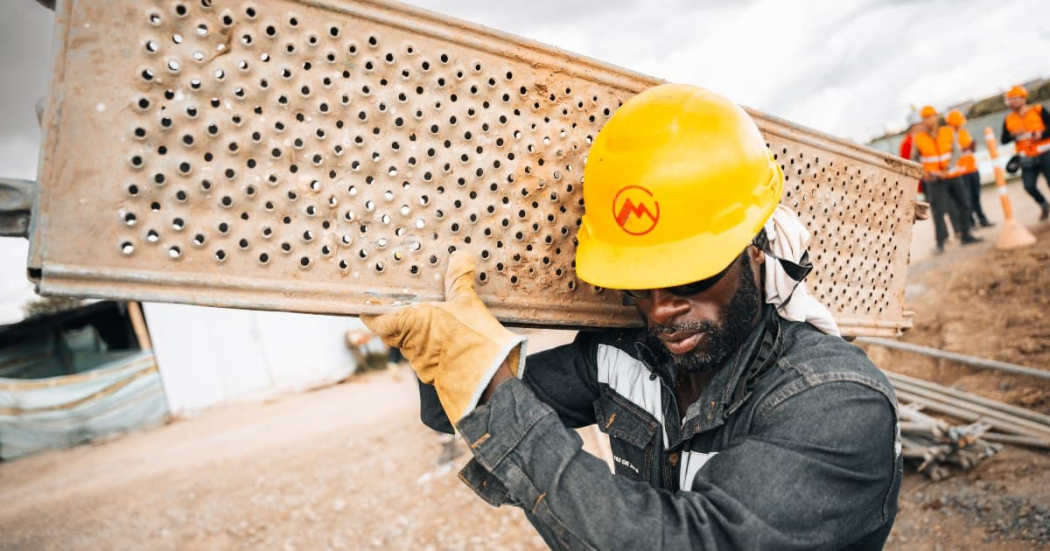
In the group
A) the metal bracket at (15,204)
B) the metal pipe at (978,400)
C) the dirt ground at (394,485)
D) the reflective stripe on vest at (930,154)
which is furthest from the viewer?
the reflective stripe on vest at (930,154)

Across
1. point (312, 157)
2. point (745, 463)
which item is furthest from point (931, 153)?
point (312, 157)

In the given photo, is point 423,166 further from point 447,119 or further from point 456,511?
point 456,511

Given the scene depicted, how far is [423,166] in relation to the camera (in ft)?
Result: 4.97

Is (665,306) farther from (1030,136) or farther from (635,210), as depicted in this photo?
(1030,136)

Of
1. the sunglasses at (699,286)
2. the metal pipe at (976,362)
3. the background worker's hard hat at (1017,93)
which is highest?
the background worker's hard hat at (1017,93)

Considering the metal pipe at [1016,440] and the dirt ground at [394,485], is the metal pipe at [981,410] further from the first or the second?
the dirt ground at [394,485]

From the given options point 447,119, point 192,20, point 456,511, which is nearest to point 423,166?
point 447,119

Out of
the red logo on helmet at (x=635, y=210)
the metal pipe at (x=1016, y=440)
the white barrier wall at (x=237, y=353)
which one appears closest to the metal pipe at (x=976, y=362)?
the metal pipe at (x=1016, y=440)

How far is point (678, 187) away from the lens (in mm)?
1382

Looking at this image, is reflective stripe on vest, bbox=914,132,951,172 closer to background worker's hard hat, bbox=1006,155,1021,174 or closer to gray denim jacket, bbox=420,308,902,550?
background worker's hard hat, bbox=1006,155,1021,174

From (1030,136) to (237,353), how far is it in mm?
14835

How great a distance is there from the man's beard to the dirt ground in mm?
2888

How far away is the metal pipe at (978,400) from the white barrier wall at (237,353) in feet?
37.5

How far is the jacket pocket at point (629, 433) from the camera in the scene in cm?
169
